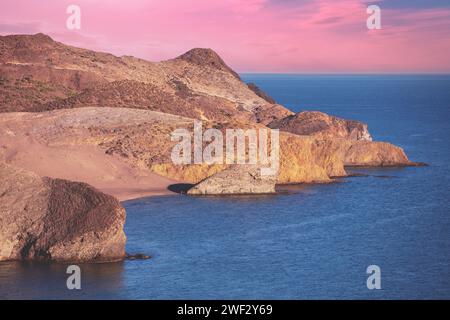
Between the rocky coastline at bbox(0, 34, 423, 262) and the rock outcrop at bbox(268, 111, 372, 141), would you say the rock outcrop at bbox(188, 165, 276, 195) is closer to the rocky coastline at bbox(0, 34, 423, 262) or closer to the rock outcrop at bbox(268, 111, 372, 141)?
the rocky coastline at bbox(0, 34, 423, 262)

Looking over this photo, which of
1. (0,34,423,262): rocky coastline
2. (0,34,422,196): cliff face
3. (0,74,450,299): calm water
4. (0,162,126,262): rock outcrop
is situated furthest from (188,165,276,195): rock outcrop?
(0,162,126,262): rock outcrop

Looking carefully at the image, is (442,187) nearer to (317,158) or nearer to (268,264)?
(317,158)

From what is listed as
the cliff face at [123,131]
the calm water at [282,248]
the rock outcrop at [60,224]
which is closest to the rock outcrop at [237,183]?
the calm water at [282,248]

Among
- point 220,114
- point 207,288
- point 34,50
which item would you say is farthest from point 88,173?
point 34,50

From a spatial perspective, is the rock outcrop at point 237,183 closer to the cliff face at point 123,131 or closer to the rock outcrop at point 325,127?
the cliff face at point 123,131

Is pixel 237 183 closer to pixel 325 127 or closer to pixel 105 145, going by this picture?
pixel 105 145
